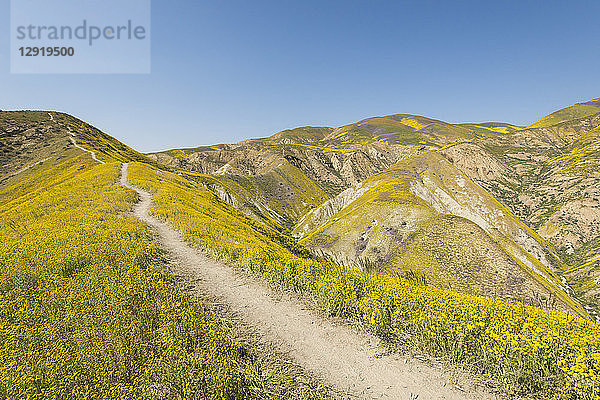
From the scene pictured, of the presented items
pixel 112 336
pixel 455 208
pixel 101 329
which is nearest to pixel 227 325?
pixel 112 336

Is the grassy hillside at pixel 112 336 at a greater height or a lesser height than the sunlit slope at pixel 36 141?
lesser

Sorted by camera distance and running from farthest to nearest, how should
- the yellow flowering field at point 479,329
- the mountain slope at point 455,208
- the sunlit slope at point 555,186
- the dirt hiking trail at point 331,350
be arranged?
the sunlit slope at point 555,186, the mountain slope at point 455,208, the dirt hiking trail at point 331,350, the yellow flowering field at point 479,329

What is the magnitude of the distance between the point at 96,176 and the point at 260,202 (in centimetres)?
7865

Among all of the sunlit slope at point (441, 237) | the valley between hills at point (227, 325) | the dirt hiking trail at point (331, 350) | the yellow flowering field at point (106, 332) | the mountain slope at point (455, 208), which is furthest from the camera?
the mountain slope at point (455, 208)

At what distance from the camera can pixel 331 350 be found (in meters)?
7.07

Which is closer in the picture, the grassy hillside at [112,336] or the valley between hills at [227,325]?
the grassy hillside at [112,336]

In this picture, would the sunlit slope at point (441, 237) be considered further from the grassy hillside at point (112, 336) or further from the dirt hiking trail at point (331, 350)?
the grassy hillside at point (112, 336)

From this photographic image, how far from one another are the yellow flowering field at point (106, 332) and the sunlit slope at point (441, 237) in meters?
12.0

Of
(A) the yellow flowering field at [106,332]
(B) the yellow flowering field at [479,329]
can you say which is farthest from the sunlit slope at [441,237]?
(A) the yellow flowering field at [106,332]

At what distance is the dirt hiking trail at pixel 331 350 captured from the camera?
19.1 feet

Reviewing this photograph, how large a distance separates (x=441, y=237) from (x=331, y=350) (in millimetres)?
38230

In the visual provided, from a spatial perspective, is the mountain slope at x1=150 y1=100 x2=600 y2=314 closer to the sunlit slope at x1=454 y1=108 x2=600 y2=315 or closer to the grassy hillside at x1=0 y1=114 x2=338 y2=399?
the sunlit slope at x1=454 y1=108 x2=600 y2=315

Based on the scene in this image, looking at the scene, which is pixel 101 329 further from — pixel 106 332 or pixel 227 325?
pixel 227 325

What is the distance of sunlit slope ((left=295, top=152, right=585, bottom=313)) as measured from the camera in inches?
1312
